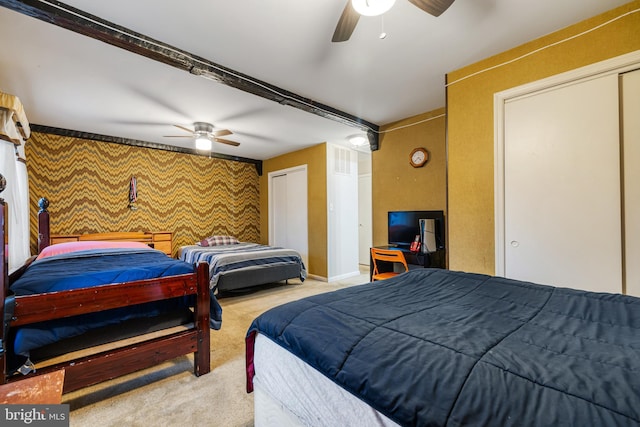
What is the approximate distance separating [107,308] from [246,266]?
7.38 ft

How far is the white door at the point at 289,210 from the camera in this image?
5273 millimetres

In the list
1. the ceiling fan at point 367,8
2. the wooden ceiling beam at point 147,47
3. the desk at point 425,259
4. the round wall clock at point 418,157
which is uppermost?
the wooden ceiling beam at point 147,47

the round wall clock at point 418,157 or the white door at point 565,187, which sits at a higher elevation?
the round wall clock at point 418,157

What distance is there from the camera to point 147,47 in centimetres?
210

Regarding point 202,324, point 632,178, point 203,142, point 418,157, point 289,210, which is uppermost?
point 203,142

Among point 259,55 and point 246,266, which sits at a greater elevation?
point 259,55

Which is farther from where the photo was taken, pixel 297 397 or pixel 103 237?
pixel 103 237

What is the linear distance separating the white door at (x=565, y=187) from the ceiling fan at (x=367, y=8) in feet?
4.15

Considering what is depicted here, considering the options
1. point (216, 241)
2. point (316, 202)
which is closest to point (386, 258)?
point (316, 202)

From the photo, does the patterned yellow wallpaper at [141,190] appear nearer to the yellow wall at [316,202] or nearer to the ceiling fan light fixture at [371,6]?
the yellow wall at [316,202]

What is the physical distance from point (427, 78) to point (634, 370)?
270cm

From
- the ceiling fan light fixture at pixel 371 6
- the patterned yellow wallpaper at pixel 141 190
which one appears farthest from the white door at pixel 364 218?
the ceiling fan light fixture at pixel 371 6

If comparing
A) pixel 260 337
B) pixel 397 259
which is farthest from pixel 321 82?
pixel 260 337

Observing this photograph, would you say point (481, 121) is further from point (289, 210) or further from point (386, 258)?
point (289, 210)
